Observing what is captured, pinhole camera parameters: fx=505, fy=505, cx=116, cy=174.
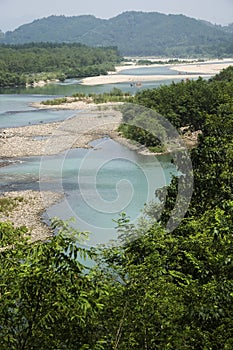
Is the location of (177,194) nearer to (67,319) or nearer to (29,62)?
(67,319)

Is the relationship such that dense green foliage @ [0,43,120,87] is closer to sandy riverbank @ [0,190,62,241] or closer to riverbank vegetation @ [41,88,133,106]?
riverbank vegetation @ [41,88,133,106]

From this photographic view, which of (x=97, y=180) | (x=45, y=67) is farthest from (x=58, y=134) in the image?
(x=45, y=67)

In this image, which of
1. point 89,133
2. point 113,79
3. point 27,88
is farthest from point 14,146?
point 113,79

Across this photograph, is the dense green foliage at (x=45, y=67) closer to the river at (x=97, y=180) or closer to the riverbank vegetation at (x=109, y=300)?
the river at (x=97, y=180)

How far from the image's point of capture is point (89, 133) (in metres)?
28.5

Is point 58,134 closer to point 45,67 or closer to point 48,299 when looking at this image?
point 48,299

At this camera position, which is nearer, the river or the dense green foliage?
the river

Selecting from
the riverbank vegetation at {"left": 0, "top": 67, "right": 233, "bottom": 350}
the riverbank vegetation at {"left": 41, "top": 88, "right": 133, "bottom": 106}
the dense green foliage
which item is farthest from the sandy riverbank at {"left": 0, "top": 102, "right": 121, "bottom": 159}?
the dense green foliage

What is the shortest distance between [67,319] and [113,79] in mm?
59382

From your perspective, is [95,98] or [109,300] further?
[95,98]

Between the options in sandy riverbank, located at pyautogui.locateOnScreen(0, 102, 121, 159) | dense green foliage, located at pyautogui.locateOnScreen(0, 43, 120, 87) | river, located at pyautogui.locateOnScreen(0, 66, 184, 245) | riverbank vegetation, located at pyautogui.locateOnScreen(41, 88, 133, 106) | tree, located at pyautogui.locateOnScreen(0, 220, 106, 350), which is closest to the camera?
tree, located at pyautogui.locateOnScreen(0, 220, 106, 350)

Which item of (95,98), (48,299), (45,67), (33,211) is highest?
(45,67)

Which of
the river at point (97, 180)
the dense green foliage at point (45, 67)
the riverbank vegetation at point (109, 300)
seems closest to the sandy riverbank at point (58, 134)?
the river at point (97, 180)

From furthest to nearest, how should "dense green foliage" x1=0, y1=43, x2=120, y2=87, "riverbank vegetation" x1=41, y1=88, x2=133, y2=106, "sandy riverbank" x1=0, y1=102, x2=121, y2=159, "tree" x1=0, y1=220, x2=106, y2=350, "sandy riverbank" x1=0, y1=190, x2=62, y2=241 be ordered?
1. "dense green foliage" x1=0, y1=43, x2=120, y2=87
2. "riverbank vegetation" x1=41, y1=88, x2=133, y2=106
3. "sandy riverbank" x1=0, y1=102, x2=121, y2=159
4. "sandy riverbank" x1=0, y1=190, x2=62, y2=241
5. "tree" x1=0, y1=220, x2=106, y2=350
